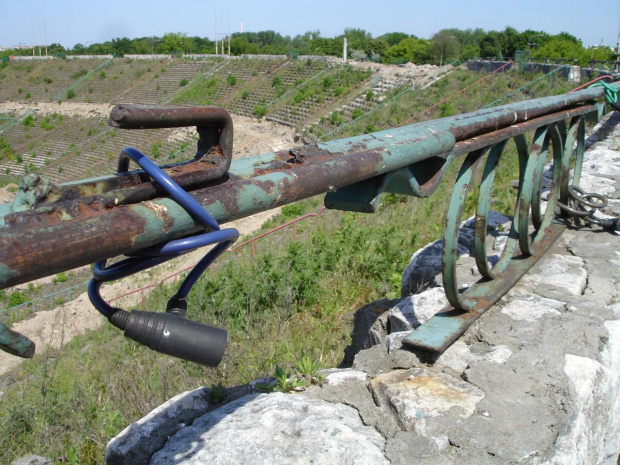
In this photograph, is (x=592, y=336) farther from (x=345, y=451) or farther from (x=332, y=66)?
(x=332, y=66)

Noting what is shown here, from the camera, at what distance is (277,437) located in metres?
1.82

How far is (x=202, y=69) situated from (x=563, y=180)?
45.6 metres

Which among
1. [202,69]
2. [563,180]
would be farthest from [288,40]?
[563,180]

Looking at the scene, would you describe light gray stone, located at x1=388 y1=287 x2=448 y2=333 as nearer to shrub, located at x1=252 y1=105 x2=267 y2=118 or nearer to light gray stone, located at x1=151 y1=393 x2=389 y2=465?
light gray stone, located at x1=151 y1=393 x2=389 y2=465

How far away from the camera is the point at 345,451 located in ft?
5.84

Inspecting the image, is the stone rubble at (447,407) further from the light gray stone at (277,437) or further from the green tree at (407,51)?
the green tree at (407,51)

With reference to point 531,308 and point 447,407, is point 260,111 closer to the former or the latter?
point 531,308

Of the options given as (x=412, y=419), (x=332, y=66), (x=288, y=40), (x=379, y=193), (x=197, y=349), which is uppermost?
(x=288, y=40)

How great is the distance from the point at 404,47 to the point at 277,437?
60702 mm

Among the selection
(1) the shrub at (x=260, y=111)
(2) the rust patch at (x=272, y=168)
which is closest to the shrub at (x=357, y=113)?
(1) the shrub at (x=260, y=111)

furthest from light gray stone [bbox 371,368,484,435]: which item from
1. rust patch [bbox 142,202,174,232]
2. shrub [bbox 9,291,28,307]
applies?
shrub [bbox 9,291,28,307]

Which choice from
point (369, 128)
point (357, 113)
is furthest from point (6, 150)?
point (369, 128)

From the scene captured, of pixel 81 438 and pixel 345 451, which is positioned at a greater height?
pixel 345 451

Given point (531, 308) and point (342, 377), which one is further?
point (531, 308)
